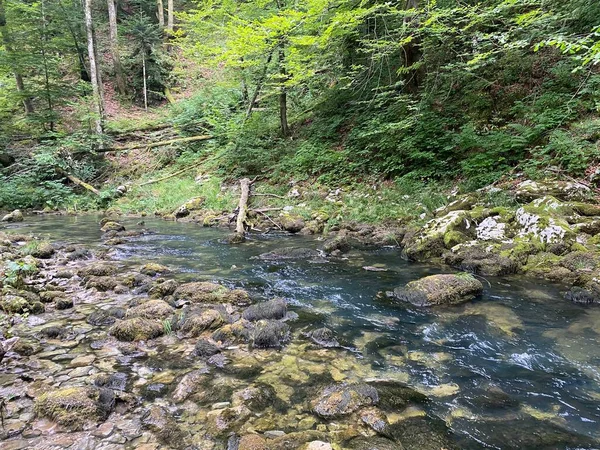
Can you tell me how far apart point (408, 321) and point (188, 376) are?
2833 millimetres

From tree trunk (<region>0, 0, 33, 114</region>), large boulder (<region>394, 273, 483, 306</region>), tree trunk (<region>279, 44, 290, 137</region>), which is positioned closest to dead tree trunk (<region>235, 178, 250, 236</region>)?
tree trunk (<region>279, 44, 290, 137</region>)

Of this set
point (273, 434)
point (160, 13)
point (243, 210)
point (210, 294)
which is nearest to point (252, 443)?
point (273, 434)

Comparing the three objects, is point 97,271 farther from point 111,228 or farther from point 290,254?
point 111,228

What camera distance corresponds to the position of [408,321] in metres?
4.84

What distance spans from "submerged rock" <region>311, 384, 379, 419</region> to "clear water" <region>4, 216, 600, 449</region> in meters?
0.51

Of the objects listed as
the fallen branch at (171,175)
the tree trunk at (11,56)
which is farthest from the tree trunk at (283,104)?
the tree trunk at (11,56)

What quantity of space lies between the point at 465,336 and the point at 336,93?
43.8 ft

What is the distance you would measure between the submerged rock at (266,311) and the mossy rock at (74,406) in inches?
82.3

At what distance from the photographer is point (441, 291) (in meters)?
5.44

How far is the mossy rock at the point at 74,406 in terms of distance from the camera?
2.80 meters

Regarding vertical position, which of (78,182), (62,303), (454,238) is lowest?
(78,182)

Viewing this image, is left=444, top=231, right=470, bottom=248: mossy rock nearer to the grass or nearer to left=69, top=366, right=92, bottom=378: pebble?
left=69, top=366, right=92, bottom=378: pebble

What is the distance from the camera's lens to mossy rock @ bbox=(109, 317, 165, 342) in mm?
4277

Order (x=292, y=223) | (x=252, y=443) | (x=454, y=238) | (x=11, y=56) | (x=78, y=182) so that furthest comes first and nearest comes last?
(x=78, y=182) < (x=11, y=56) < (x=292, y=223) < (x=454, y=238) < (x=252, y=443)
